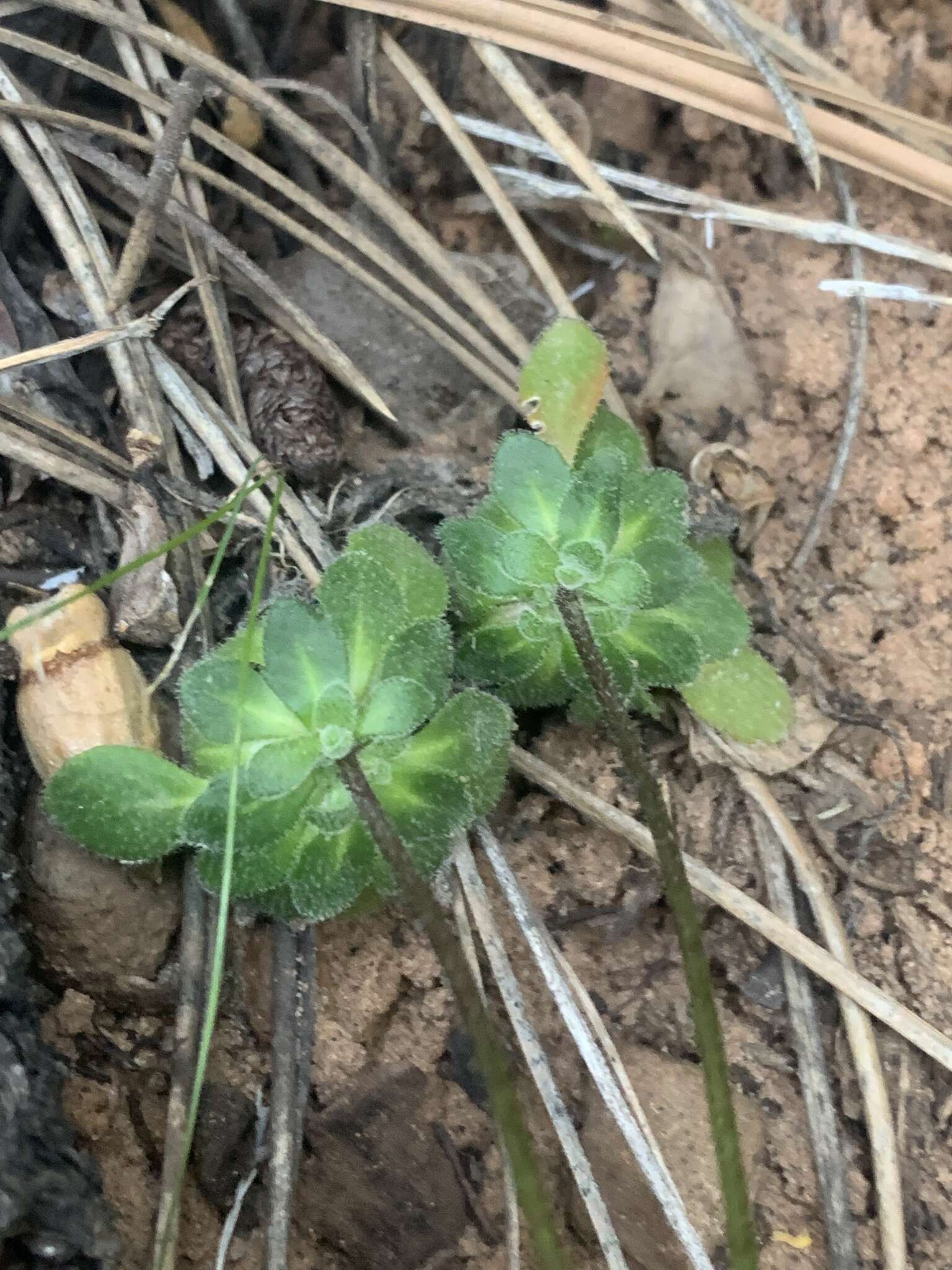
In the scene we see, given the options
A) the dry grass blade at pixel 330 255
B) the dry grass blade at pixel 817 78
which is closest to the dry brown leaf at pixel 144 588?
the dry grass blade at pixel 330 255

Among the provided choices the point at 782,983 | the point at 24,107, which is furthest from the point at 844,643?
the point at 24,107

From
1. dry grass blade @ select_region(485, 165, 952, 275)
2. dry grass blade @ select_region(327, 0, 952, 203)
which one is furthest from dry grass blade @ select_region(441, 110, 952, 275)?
dry grass blade @ select_region(327, 0, 952, 203)

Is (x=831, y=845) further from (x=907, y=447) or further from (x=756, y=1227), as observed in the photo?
(x=907, y=447)

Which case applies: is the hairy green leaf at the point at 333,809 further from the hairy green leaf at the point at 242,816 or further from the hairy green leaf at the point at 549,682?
the hairy green leaf at the point at 549,682

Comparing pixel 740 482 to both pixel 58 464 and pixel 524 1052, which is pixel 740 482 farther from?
pixel 58 464

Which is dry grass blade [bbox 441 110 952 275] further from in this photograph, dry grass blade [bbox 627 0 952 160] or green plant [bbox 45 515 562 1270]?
green plant [bbox 45 515 562 1270]

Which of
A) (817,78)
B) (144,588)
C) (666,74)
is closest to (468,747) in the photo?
(144,588)
